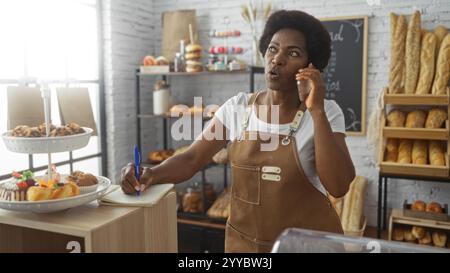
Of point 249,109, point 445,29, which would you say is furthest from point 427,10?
point 249,109

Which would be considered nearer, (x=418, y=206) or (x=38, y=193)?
(x=38, y=193)

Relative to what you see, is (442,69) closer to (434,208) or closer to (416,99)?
(416,99)

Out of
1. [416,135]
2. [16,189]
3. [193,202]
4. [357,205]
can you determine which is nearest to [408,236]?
[357,205]

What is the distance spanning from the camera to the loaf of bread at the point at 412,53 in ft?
10.1

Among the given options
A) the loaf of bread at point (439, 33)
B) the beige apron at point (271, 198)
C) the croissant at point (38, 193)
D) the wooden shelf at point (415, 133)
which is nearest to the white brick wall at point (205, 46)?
the loaf of bread at point (439, 33)

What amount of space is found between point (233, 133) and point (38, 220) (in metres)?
0.87

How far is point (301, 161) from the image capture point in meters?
1.56

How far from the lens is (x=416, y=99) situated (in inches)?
120

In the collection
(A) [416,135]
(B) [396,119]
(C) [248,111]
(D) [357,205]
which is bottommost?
(D) [357,205]

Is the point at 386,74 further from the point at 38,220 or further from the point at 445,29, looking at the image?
the point at 38,220

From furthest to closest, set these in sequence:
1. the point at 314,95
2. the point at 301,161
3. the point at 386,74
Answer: the point at 386,74, the point at 301,161, the point at 314,95

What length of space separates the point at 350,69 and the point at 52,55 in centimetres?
245

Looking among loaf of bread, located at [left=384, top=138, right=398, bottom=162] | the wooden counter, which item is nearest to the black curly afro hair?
the wooden counter

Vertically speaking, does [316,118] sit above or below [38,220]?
above
